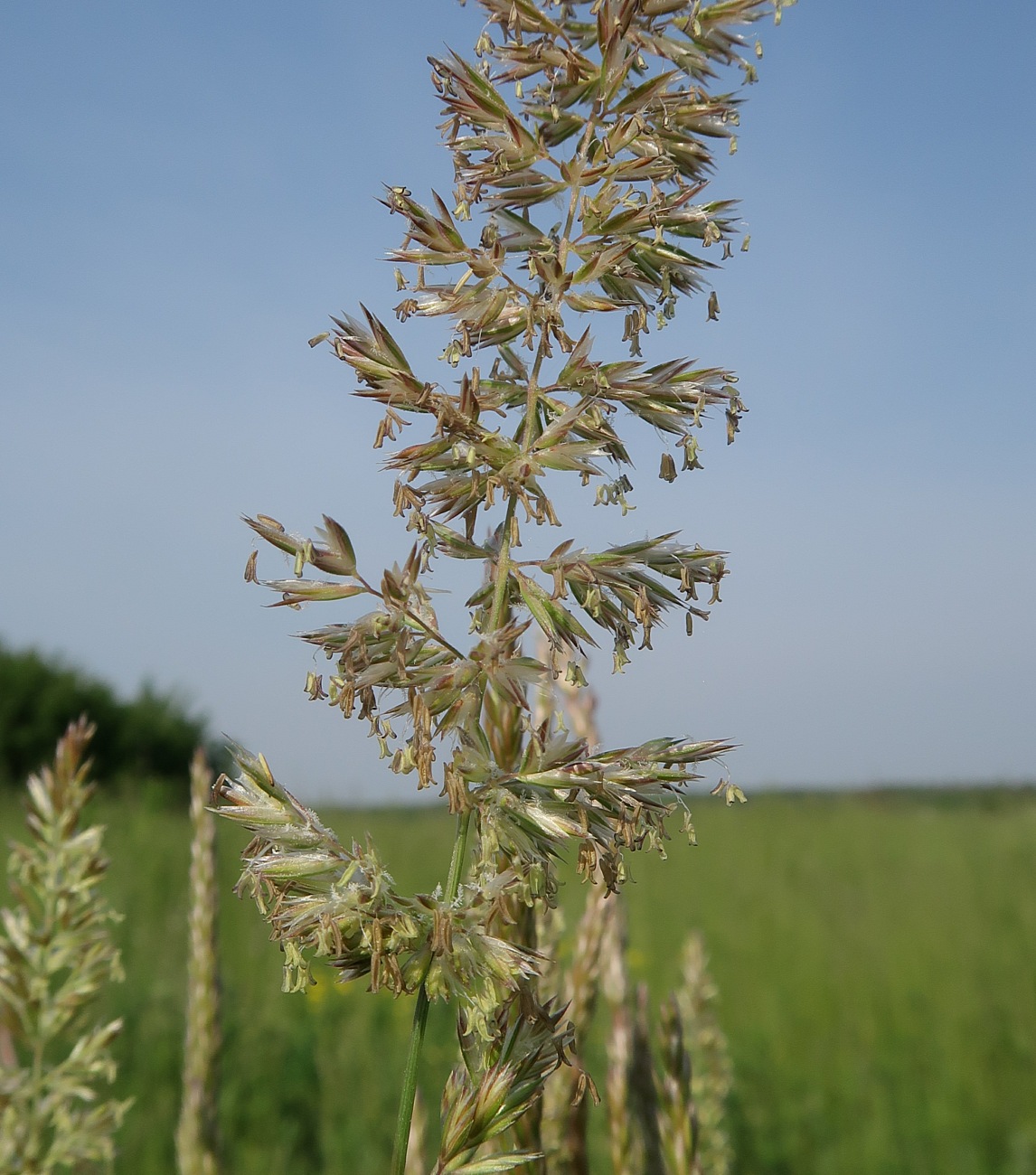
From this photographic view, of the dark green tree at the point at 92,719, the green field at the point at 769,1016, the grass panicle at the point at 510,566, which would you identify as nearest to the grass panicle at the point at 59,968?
the grass panicle at the point at 510,566

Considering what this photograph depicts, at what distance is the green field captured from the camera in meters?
5.35

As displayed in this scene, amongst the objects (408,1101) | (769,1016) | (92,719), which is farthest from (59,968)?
(92,719)

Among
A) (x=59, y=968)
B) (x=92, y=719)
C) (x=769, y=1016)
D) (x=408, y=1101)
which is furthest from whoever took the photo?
(x=92, y=719)

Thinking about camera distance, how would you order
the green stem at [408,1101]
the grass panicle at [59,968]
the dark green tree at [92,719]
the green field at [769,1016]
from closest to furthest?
the green stem at [408,1101], the grass panicle at [59,968], the green field at [769,1016], the dark green tree at [92,719]

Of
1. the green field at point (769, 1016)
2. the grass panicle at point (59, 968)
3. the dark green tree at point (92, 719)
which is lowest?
the green field at point (769, 1016)

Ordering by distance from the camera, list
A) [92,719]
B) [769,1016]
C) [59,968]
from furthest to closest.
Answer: [92,719]
[769,1016]
[59,968]

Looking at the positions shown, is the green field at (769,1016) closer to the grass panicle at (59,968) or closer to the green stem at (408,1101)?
the grass panicle at (59,968)

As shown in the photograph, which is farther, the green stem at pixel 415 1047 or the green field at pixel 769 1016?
the green field at pixel 769 1016

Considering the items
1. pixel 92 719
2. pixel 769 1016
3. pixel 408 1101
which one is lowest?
pixel 769 1016

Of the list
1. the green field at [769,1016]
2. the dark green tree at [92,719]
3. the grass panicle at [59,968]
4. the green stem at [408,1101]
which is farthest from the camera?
the dark green tree at [92,719]

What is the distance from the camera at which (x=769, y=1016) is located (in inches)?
320

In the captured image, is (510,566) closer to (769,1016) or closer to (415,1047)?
(415,1047)

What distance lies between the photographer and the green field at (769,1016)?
17.6 ft

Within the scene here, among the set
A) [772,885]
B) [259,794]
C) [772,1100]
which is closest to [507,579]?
[259,794]
